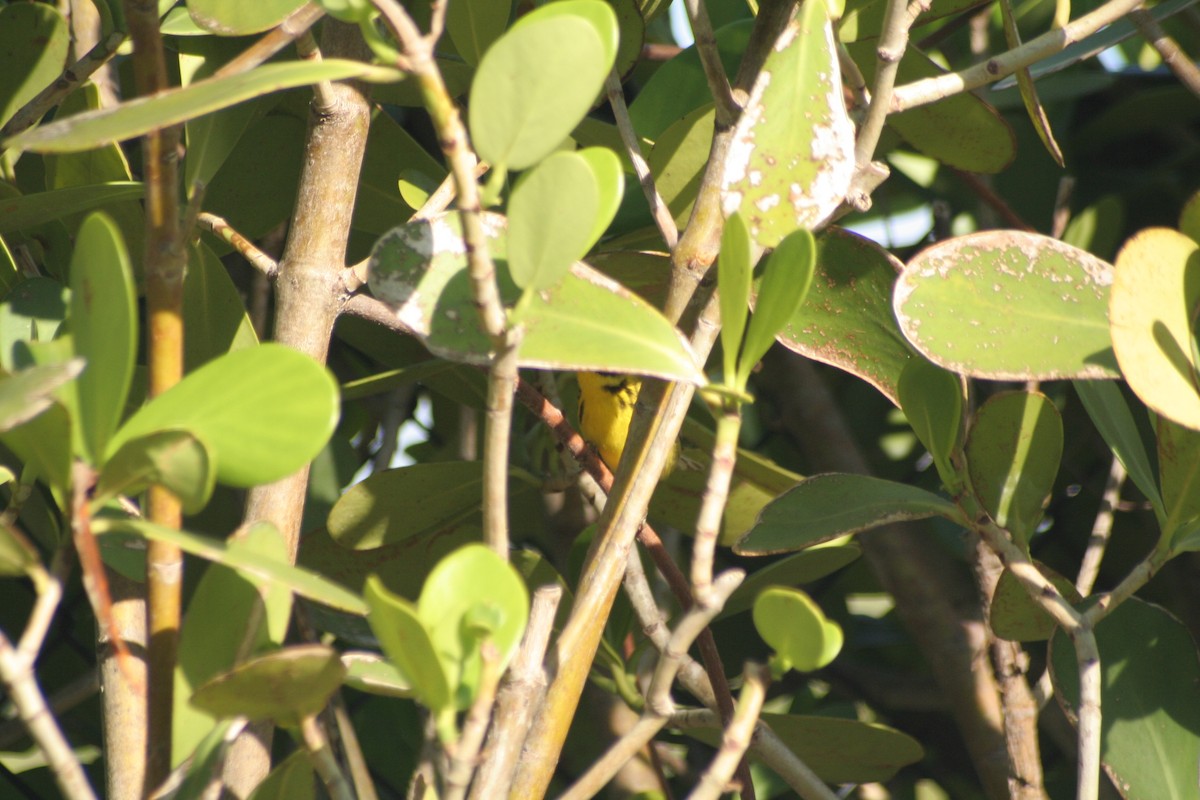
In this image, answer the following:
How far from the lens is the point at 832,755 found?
75 centimetres

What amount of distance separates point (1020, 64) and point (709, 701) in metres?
0.41

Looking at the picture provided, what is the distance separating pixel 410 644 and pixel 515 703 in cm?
10

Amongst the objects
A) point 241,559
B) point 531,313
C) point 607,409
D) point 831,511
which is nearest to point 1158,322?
point 831,511

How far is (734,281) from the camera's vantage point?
0.36 meters

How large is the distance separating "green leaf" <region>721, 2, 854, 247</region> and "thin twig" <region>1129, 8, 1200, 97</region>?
328 mm

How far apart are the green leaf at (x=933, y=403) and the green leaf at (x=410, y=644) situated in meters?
0.29

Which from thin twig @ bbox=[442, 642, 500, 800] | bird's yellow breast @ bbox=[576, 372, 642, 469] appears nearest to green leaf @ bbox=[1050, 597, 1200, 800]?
thin twig @ bbox=[442, 642, 500, 800]

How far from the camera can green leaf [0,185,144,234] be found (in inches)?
21.4

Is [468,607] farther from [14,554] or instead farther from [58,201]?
[58,201]

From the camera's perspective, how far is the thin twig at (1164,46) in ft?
2.23

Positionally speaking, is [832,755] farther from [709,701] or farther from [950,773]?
[950,773]

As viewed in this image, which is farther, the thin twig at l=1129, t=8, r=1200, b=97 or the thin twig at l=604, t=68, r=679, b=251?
the thin twig at l=1129, t=8, r=1200, b=97

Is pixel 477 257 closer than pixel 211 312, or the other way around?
pixel 477 257

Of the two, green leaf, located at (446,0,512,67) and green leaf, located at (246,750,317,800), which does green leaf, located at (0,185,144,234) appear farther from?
green leaf, located at (246,750,317,800)
